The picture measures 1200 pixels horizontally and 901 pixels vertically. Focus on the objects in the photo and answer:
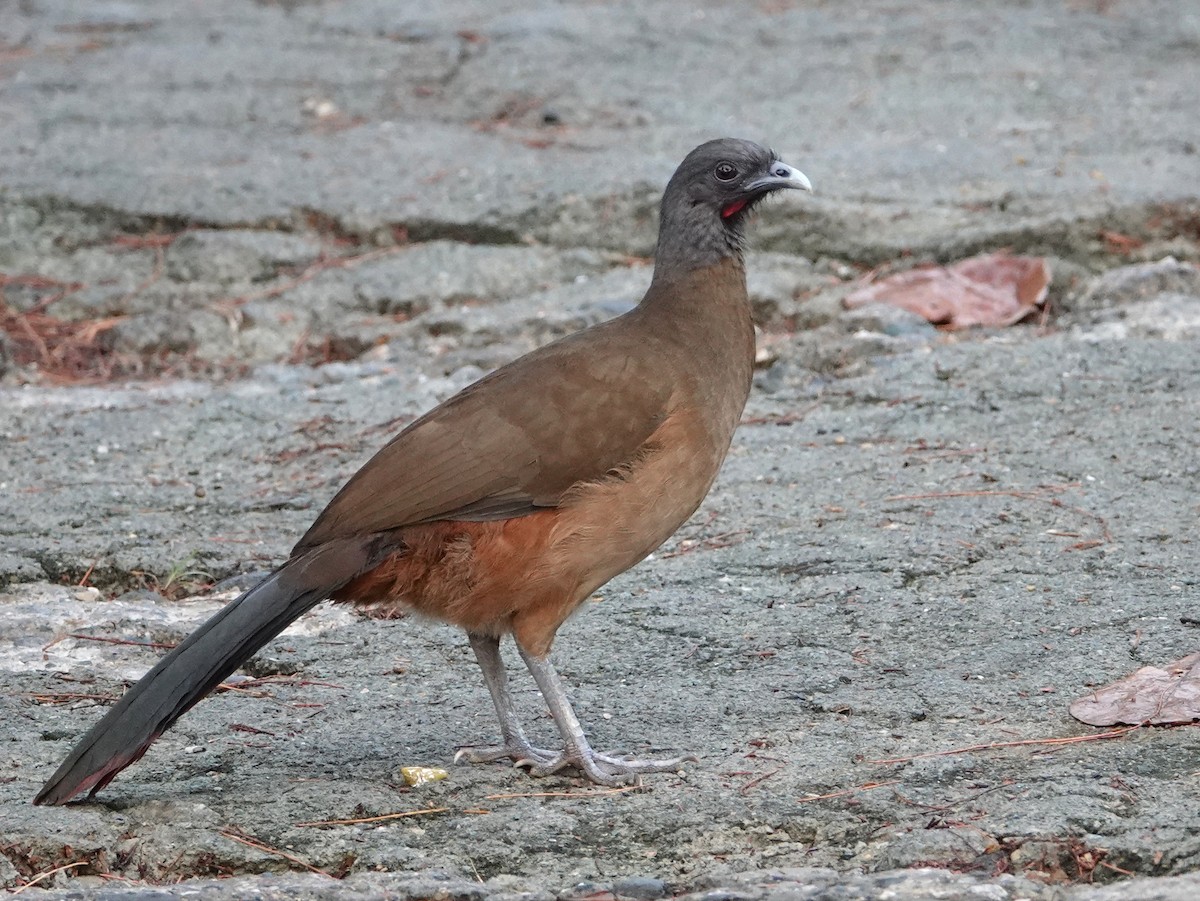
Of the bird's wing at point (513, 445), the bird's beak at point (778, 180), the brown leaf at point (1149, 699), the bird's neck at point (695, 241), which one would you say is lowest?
the brown leaf at point (1149, 699)

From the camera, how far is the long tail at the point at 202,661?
3.34 m

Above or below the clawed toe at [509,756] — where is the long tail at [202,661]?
above

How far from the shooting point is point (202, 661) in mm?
3496

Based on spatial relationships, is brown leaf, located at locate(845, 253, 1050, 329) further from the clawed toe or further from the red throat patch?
the clawed toe

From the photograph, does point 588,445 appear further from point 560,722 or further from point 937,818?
point 937,818

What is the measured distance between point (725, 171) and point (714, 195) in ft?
0.23

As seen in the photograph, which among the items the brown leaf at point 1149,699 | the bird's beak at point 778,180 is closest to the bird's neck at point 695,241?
the bird's beak at point 778,180

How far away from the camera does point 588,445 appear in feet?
12.5

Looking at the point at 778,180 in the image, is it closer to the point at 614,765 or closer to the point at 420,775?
the point at 614,765

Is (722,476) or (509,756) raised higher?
(722,476)

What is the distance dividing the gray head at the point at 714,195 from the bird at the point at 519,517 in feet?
1.28

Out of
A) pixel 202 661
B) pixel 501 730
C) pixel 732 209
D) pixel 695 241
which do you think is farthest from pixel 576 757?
pixel 732 209

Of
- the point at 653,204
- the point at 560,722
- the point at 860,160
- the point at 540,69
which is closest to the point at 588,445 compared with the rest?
the point at 560,722

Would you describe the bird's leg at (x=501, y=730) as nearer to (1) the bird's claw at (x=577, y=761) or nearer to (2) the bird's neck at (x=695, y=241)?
(1) the bird's claw at (x=577, y=761)
